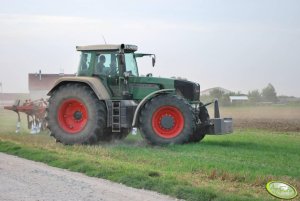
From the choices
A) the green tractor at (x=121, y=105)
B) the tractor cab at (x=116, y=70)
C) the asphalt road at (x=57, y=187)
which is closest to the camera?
the asphalt road at (x=57, y=187)

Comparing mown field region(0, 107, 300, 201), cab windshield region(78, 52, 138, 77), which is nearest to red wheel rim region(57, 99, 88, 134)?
mown field region(0, 107, 300, 201)

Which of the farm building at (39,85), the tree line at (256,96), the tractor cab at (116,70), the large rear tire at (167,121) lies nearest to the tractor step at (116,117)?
the tractor cab at (116,70)

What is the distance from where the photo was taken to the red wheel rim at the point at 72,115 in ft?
59.5

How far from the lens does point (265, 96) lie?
197 ft

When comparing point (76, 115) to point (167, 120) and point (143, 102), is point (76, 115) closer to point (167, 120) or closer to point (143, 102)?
point (143, 102)

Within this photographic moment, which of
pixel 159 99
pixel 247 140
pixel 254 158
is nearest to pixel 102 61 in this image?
pixel 159 99

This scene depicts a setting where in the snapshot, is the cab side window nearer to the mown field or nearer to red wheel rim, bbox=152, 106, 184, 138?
the mown field

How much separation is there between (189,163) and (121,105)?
523cm

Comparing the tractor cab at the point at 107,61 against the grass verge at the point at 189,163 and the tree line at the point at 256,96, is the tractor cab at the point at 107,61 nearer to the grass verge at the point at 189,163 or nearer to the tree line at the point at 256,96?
the grass verge at the point at 189,163

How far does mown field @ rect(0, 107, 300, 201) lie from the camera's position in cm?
1012

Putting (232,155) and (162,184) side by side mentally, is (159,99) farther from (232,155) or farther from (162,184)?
(162,184)

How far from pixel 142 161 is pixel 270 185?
4.28 m

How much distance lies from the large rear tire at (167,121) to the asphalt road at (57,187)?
16.1 feet
